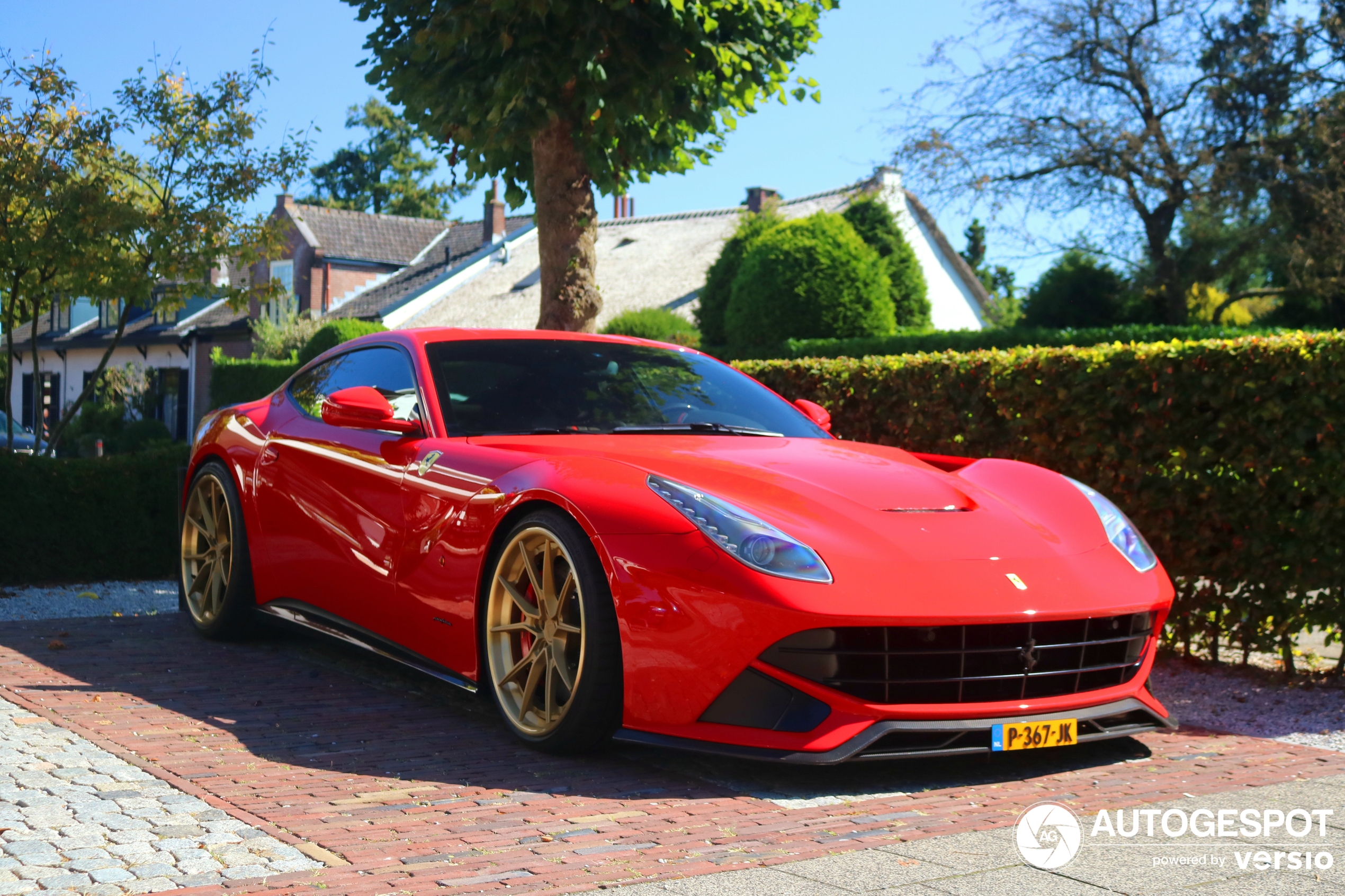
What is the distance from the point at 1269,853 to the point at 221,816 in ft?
9.06

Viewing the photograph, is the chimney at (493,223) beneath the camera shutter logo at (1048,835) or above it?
above

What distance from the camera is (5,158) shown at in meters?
12.5

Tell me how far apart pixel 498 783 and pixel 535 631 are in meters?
0.55

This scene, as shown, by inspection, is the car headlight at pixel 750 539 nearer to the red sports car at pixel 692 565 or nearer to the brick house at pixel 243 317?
the red sports car at pixel 692 565

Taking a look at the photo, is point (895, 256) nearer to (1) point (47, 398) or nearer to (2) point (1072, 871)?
(2) point (1072, 871)

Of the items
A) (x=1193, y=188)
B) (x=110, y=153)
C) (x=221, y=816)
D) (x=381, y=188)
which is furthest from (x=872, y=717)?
(x=381, y=188)

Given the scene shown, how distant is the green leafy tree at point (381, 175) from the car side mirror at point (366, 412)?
2672 inches

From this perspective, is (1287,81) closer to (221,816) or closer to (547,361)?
(547,361)

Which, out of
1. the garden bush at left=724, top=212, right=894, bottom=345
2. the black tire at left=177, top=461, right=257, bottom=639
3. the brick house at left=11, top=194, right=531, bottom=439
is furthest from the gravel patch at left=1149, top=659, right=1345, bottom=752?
the brick house at left=11, top=194, right=531, bottom=439

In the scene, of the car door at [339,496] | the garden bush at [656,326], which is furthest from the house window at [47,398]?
the car door at [339,496]

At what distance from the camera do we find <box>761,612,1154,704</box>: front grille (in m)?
3.79

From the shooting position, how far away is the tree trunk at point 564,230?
992 centimetres

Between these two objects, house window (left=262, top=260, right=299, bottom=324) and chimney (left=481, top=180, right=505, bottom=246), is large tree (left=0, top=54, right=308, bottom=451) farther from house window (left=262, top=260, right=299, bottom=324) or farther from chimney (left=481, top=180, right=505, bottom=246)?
chimney (left=481, top=180, right=505, bottom=246)

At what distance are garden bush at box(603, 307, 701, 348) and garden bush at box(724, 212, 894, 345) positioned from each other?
4.02 ft
